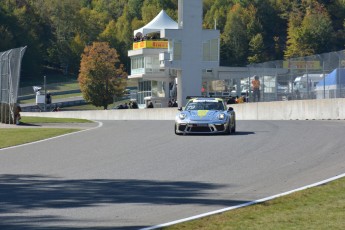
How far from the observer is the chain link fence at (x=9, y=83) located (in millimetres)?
37625

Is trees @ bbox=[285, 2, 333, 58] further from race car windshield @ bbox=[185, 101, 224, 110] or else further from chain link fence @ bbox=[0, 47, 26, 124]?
race car windshield @ bbox=[185, 101, 224, 110]

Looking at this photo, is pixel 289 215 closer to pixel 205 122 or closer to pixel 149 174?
pixel 149 174

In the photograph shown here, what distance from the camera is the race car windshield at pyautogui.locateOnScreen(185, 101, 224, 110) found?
88.4 feet

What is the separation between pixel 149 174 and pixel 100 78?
9644 centimetres

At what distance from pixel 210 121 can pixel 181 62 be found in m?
51.7

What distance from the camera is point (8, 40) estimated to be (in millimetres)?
131125

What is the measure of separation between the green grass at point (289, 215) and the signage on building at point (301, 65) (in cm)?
2657

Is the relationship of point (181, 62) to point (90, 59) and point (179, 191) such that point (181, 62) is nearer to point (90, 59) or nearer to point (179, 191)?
point (90, 59)

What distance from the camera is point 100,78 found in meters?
112

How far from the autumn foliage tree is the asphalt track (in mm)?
84637

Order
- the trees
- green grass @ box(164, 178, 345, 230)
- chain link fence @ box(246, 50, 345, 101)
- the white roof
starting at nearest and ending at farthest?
1. green grass @ box(164, 178, 345, 230)
2. chain link fence @ box(246, 50, 345, 101)
3. the white roof
4. the trees

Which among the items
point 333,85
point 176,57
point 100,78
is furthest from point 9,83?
point 100,78

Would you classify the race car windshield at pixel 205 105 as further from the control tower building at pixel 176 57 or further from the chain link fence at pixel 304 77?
the control tower building at pixel 176 57

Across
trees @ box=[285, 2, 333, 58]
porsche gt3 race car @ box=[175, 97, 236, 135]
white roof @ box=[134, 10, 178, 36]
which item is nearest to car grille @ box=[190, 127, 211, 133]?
porsche gt3 race car @ box=[175, 97, 236, 135]
